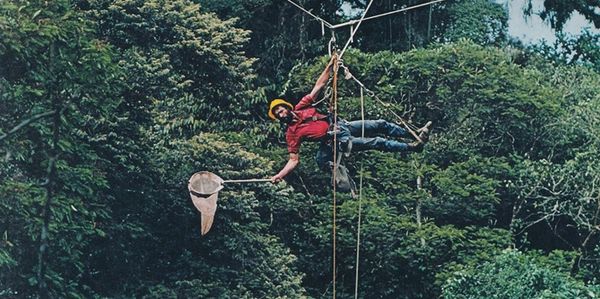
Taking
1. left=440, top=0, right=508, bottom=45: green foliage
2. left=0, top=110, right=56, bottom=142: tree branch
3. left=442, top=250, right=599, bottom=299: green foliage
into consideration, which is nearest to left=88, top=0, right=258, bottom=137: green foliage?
left=0, top=110, right=56, bottom=142: tree branch

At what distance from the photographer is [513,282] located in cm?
1024

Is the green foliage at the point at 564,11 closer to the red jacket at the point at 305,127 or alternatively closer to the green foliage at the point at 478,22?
the green foliage at the point at 478,22

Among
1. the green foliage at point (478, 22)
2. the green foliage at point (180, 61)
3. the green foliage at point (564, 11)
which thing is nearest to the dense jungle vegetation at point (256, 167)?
the green foliage at point (180, 61)

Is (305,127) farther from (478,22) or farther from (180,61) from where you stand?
(478,22)

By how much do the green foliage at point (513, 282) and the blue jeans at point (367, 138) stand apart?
3733 mm

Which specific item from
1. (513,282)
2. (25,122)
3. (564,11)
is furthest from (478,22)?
(25,122)

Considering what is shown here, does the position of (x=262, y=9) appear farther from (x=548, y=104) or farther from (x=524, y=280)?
(x=524, y=280)

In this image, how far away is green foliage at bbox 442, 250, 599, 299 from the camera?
10.2 meters

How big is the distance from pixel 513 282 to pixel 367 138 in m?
3.95

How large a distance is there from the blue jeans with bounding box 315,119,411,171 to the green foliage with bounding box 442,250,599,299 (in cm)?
373

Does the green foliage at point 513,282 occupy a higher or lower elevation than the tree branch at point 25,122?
lower

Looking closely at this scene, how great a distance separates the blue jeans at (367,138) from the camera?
6555 millimetres

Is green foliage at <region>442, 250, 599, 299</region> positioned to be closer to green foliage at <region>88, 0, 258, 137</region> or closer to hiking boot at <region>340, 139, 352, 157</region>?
green foliage at <region>88, 0, 258, 137</region>

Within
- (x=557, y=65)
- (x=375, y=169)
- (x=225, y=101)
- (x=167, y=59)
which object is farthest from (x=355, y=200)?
(x=557, y=65)
